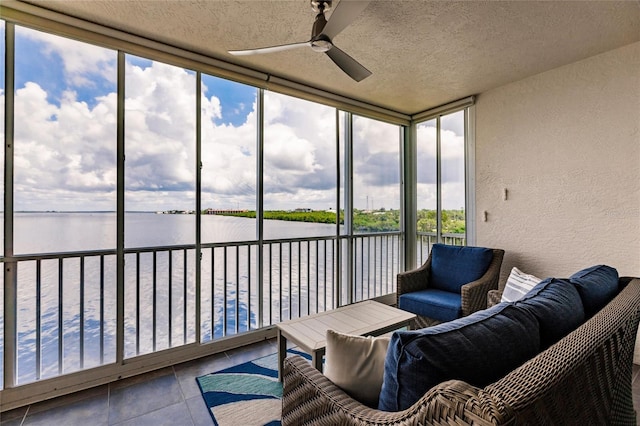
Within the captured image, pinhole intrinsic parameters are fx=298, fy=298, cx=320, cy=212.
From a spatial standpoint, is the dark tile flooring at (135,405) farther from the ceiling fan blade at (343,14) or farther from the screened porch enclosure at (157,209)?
the ceiling fan blade at (343,14)

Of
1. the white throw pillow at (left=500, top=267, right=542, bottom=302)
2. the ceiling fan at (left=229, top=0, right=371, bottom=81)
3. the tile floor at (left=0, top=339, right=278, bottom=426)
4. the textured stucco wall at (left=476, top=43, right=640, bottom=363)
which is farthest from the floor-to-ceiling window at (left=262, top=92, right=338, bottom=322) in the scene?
the white throw pillow at (left=500, top=267, right=542, bottom=302)

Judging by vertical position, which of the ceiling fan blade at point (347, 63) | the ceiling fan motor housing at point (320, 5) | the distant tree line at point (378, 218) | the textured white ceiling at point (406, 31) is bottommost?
the distant tree line at point (378, 218)

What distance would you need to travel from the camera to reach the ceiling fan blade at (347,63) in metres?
1.96

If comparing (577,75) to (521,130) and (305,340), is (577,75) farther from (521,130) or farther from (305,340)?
(305,340)

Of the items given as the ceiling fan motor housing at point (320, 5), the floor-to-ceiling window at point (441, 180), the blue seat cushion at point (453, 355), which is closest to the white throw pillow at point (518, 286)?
the blue seat cushion at point (453, 355)

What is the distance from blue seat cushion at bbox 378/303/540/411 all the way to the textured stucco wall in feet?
7.68

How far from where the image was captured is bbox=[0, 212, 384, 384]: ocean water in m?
2.08

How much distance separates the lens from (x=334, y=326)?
2.08 meters

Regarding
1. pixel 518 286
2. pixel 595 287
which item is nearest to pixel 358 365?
pixel 595 287

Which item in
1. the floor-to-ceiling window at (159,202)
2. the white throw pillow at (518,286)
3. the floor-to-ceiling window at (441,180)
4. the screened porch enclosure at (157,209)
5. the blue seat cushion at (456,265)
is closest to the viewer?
the white throw pillow at (518,286)

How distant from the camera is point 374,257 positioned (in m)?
3.99

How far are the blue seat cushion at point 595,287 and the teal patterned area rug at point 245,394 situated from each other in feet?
5.72

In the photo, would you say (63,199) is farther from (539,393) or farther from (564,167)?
(564,167)

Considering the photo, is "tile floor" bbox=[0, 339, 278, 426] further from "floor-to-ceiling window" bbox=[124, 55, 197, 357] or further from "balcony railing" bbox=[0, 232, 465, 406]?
"floor-to-ceiling window" bbox=[124, 55, 197, 357]
